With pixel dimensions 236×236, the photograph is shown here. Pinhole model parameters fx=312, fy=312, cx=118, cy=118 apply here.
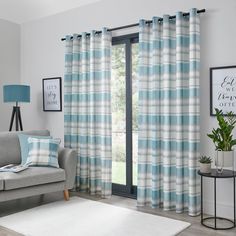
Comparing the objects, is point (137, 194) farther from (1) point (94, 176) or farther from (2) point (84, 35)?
(2) point (84, 35)

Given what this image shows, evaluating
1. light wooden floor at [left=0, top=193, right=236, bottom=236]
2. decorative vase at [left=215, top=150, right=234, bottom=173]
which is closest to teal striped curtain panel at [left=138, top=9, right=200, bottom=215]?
light wooden floor at [left=0, top=193, right=236, bottom=236]

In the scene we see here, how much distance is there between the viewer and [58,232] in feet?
9.33

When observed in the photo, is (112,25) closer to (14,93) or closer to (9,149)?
(14,93)

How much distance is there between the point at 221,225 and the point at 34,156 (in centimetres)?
222

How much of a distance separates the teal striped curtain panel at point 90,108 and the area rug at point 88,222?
0.64 m

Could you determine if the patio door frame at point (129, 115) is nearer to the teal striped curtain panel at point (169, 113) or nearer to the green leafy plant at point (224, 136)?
the teal striped curtain panel at point (169, 113)

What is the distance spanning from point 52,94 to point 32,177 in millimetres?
1728

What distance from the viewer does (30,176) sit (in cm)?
343

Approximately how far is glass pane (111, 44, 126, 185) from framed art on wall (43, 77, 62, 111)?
945 millimetres

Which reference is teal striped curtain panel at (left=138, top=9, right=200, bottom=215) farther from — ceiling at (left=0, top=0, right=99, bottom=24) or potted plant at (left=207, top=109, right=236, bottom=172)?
ceiling at (left=0, top=0, right=99, bottom=24)

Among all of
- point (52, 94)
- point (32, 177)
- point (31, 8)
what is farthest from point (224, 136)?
point (31, 8)

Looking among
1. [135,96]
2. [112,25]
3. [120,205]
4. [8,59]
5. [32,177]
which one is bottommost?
[120,205]

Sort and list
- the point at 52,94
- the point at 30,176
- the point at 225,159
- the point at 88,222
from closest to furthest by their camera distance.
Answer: the point at 225,159 < the point at 88,222 < the point at 30,176 < the point at 52,94

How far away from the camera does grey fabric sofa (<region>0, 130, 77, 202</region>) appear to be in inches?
130
